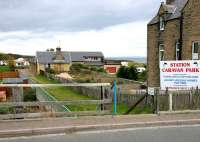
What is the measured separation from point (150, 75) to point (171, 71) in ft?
60.6

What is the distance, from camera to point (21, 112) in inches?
461

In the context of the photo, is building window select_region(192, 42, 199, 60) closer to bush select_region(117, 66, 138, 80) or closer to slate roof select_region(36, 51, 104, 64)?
bush select_region(117, 66, 138, 80)

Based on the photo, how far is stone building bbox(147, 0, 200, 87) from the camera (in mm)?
25969

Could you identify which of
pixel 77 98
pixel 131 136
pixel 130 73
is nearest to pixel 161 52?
pixel 77 98

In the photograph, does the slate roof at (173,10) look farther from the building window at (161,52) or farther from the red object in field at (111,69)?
the red object in field at (111,69)

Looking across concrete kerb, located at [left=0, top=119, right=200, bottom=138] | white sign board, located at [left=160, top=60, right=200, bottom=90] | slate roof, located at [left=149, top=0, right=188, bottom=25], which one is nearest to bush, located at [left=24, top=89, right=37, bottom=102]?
concrete kerb, located at [left=0, top=119, right=200, bottom=138]

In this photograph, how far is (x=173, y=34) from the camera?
2875cm


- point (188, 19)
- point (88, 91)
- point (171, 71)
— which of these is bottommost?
point (88, 91)

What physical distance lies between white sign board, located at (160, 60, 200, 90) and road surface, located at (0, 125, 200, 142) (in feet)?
12.4

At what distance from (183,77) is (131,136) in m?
5.35

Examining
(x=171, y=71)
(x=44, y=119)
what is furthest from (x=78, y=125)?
(x=171, y=71)

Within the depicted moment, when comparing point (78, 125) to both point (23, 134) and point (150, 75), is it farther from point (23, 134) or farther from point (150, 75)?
point (150, 75)

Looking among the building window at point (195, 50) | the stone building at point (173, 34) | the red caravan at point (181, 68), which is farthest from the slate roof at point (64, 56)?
the red caravan at point (181, 68)

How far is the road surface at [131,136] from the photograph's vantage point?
30.1ft
